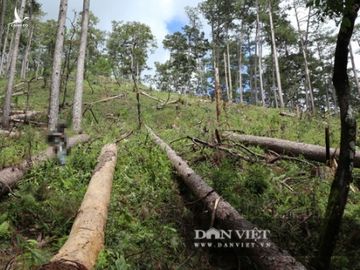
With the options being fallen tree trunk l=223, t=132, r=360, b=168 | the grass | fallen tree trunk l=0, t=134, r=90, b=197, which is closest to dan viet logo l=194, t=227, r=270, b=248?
the grass

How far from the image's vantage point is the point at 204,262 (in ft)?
16.7

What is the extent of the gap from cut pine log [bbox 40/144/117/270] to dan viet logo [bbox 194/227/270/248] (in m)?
1.50

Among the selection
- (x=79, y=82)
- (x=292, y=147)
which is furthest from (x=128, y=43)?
(x=292, y=147)

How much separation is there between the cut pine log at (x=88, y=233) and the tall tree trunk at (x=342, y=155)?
104 inches

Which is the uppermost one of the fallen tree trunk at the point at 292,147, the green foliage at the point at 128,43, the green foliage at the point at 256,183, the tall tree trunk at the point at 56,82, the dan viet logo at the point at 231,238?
the green foliage at the point at 128,43

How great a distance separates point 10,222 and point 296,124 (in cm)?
1325

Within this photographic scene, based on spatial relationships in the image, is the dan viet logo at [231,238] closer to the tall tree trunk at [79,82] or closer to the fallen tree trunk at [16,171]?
the fallen tree trunk at [16,171]

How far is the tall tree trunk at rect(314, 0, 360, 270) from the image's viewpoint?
4.50 m

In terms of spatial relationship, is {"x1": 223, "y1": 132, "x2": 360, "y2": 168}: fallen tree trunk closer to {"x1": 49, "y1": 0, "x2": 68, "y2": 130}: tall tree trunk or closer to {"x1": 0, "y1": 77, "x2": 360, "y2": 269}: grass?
{"x1": 0, "y1": 77, "x2": 360, "y2": 269}: grass

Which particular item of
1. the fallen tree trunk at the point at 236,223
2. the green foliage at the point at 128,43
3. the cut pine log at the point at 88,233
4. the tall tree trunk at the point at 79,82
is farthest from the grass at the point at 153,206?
the green foliage at the point at 128,43

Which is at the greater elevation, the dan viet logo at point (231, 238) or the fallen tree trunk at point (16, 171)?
the fallen tree trunk at point (16, 171)

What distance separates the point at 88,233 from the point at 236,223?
198cm

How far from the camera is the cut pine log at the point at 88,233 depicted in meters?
3.40

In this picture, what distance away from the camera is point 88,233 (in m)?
4.28
